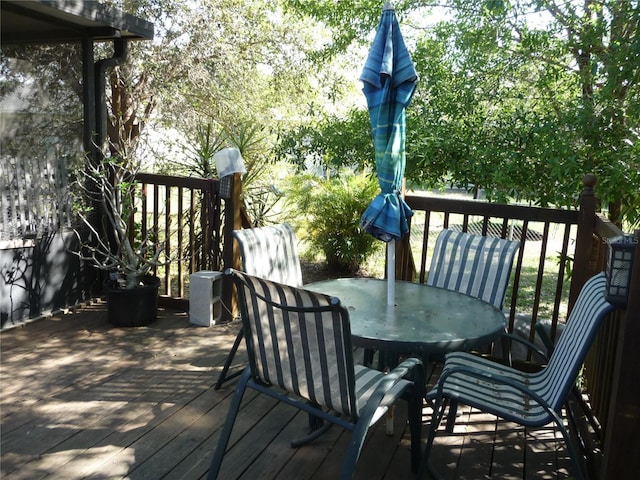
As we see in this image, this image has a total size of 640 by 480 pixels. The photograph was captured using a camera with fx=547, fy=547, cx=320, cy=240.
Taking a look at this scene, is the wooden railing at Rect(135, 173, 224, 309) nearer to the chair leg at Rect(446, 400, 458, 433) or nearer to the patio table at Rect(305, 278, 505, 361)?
the patio table at Rect(305, 278, 505, 361)

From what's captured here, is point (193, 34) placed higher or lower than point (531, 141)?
higher

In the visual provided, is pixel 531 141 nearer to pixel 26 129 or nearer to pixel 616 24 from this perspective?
pixel 616 24

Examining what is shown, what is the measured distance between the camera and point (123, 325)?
13.7 feet

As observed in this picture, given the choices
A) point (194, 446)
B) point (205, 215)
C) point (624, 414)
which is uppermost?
point (205, 215)

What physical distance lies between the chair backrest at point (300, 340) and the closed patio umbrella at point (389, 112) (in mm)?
875

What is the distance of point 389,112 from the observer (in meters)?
2.71

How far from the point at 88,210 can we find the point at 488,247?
3.07 metres

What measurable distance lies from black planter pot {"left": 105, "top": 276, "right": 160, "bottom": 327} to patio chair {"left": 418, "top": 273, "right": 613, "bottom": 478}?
2.55m

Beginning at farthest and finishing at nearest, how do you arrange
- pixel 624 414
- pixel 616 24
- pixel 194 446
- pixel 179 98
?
pixel 179 98 < pixel 616 24 < pixel 194 446 < pixel 624 414

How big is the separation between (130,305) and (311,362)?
2.56 metres

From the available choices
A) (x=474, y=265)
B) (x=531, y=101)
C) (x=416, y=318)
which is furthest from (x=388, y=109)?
(x=531, y=101)

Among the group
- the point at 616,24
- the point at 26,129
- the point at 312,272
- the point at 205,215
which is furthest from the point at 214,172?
the point at 616,24

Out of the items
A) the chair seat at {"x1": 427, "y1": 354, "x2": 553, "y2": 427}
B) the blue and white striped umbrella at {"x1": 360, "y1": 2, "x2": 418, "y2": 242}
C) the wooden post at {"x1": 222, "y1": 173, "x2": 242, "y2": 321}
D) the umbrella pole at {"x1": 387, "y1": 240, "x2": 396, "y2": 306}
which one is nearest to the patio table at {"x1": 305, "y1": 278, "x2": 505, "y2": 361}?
the umbrella pole at {"x1": 387, "y1": 240, "x2": 396, "y2": 306}

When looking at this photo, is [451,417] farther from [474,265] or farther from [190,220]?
[190,220]
